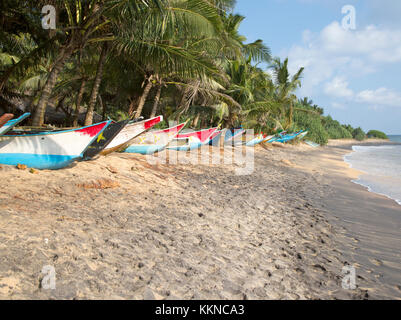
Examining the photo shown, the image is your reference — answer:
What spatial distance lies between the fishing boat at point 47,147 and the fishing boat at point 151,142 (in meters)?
2.90

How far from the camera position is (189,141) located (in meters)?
11.0

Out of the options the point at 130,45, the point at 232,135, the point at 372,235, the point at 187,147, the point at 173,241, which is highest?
the point at 130,45

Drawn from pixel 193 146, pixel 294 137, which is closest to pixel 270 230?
pixel 193 146

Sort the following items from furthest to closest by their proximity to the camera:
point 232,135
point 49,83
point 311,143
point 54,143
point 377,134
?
point 377,134 → point 311,143 → point 232,135 → point 49,83 → point 54,143

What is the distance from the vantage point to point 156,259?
8.66 ft

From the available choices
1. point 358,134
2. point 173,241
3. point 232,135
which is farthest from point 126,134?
point 358,134

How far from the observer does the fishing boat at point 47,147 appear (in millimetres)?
4441

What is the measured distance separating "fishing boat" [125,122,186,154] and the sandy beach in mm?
2500

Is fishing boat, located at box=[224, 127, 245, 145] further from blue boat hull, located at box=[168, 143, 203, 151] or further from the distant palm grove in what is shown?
blue boat hull, located at box=[168, 143, 203, 151]

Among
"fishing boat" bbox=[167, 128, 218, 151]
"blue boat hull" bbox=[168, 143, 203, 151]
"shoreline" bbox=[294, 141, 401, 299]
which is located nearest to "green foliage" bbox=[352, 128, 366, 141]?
"fishing boat" bbox=[167, 128, 218, 151]

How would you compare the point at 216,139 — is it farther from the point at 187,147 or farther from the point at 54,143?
the point at 54,143

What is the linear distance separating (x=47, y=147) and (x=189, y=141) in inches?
263

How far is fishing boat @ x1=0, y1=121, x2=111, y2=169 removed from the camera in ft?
14.6

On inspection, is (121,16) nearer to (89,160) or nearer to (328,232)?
(89,160)
